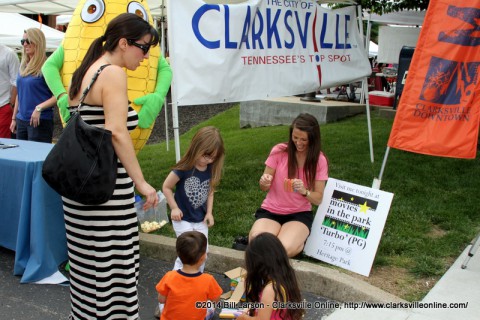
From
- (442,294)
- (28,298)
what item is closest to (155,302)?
(28,298)

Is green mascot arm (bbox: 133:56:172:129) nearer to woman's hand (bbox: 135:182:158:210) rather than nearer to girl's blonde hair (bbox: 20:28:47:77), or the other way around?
girl's blonde hair (bbox: 20:28:47:77)

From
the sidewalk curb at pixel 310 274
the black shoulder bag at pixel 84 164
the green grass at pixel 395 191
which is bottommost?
the sidewalk curb at pixel 310 274

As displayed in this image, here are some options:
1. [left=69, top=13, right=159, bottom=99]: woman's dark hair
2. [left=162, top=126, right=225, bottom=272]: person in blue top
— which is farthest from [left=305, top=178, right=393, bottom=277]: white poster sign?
[left=69, top=13, right=159, bottom=99]: woman's dark hair

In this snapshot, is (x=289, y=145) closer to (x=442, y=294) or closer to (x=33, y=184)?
(x=442, y=294)

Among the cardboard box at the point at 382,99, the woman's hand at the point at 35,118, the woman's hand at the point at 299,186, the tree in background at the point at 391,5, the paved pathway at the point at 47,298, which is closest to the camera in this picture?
the paved pathway at the point at 47,298

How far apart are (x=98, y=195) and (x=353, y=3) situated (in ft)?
18.4

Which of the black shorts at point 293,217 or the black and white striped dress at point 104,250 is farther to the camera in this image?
the black shorts at point 293,217

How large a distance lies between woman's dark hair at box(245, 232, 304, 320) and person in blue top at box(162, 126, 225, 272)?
1.09 meters

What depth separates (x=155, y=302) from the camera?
155 inches

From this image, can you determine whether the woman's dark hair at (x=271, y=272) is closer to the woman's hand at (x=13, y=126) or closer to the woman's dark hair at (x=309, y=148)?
the woman's dark hair at (x=309, y=148)

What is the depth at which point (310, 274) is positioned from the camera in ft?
13.5

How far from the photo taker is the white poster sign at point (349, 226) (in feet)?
14.2

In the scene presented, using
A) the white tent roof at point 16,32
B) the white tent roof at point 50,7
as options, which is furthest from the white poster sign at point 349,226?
the white tent roof at point 16,32

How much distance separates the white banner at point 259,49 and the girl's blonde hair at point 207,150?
3.30ft
